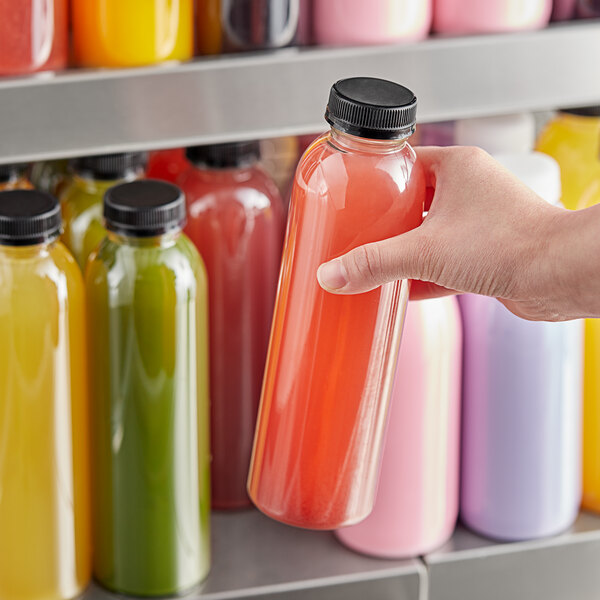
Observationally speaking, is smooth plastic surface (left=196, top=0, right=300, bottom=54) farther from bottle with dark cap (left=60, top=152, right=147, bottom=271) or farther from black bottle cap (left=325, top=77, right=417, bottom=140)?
black bottle cap (left=325, top=77, right=417, bottom=140)

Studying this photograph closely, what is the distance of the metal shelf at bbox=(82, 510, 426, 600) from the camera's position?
995 millimetres

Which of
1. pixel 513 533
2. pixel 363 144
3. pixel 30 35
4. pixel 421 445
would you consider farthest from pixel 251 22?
pixel 513 533

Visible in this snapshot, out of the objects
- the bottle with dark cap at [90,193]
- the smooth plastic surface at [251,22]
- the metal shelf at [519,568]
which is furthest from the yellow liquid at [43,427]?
the metal shelf at [519,568]

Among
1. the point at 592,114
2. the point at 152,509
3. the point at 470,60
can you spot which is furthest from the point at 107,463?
the point at 592,114

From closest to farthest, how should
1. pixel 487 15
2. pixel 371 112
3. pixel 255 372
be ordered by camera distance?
1. pixel 371 112
2. pixel 487 15
3. pixel 255 372

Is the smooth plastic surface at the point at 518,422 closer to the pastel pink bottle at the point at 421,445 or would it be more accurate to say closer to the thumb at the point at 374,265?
the pastel pink bottle at the point at 421,445

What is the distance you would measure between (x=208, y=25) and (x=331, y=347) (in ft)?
1.15

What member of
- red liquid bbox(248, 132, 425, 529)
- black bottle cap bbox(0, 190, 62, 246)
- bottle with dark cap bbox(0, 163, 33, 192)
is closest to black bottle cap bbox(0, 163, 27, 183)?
bottle with dark cap bbox(0, 163, 33, 192)

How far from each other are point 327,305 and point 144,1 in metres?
0.32

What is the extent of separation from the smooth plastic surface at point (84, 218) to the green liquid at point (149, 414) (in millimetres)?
92

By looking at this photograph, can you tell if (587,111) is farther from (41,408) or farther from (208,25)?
(41,408)

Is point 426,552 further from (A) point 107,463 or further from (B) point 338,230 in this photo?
(B) point 338,230

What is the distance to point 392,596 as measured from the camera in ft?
3.36

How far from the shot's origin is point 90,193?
3.25 feet
